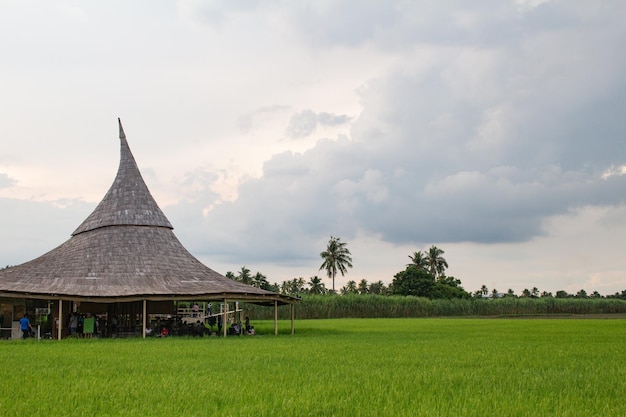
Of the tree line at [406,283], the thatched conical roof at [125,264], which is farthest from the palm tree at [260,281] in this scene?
the thatched conical roof at [125,264]

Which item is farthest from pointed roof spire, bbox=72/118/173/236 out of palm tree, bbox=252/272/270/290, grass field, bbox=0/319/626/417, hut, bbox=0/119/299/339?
palm tree, bbox=252/272/270/290

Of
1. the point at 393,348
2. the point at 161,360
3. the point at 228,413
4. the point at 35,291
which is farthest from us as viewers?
the point at 35,291

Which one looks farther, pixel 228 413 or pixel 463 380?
pixel 463 380

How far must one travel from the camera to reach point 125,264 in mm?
32906

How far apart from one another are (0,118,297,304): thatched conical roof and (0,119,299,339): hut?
3 cm

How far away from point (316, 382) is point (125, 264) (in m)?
22.4

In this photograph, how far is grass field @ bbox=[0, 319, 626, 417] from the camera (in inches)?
380

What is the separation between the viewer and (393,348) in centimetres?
2081

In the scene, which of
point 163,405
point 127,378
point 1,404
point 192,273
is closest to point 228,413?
point 163,405

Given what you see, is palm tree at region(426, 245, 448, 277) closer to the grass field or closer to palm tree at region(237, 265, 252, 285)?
palm tree at region(237, 265, 252, 285)

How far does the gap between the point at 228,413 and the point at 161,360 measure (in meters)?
8.33

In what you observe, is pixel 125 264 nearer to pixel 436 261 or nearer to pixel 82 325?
pixel 82 325

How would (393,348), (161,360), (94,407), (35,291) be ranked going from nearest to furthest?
(94,407) < (161,360) < (393,348) < (35,291)

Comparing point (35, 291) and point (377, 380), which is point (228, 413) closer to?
point (377, 380)
